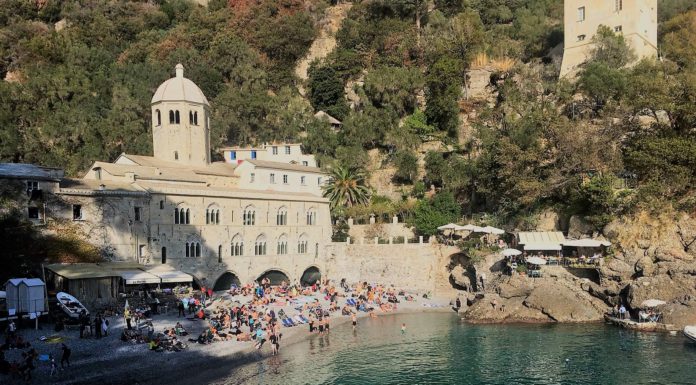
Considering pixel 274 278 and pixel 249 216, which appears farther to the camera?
pixel 274 278

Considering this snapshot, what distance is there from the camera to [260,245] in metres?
46.9

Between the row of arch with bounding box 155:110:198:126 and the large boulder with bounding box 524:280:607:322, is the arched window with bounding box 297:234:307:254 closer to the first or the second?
the row of arch with bounding box 155:110:198:126

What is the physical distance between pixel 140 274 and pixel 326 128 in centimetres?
3012

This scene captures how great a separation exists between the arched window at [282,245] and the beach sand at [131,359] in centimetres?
1597

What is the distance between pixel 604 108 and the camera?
49.1 m

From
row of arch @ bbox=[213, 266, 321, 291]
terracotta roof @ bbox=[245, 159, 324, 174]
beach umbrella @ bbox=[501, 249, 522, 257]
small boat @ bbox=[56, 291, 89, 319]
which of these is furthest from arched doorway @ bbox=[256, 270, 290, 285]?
small boat @ bbox=[56, 291, 89, 319]

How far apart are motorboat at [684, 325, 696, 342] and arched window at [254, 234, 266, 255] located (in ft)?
96.2

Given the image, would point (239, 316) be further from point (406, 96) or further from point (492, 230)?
point (406, 96)

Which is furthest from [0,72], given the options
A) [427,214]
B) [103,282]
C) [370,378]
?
[370,378]

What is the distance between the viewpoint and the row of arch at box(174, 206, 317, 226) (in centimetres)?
4222

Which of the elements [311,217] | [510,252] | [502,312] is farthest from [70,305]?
[510,252]

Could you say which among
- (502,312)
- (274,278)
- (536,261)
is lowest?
(502,312)

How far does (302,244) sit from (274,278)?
3.68 m

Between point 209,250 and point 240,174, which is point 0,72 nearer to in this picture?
point 240,174
